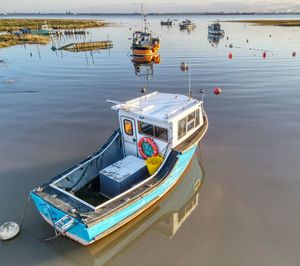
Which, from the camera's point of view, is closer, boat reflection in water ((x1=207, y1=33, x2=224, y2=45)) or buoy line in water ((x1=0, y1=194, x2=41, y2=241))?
buoy line in water ((x1=0, y1=194, x2=41, y2=241))

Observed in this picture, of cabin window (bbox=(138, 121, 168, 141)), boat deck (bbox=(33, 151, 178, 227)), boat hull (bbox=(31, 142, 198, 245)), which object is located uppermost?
cabin window (bbox=(138, 121, 168, 141))

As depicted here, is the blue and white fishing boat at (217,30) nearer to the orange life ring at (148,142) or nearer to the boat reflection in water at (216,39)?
the boat reflection in water at (216,39)

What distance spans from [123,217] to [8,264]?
3568 mm

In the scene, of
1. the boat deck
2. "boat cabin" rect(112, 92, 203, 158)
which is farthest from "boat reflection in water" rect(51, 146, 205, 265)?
"boat cabin" rect(112, 92, 203, 158)

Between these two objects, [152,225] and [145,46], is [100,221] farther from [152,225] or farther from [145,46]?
[145,46]

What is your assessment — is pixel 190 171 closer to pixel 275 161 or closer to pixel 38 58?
pixel 275 161

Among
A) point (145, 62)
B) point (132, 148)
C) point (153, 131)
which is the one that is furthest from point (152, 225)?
point (145, 62)

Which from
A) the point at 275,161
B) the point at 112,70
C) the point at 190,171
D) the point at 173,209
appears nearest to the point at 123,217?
the point at 173,209

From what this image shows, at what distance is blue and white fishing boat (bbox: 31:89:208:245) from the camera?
6621mm

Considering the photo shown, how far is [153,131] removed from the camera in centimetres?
902

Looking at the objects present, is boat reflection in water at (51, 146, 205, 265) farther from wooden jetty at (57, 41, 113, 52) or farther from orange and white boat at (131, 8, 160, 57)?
wooden jetty at (57, 41, 113, 52)

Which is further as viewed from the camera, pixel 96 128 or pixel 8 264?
pixel 96 128

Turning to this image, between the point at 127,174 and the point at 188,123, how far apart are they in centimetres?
335

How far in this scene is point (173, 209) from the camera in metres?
8.89
